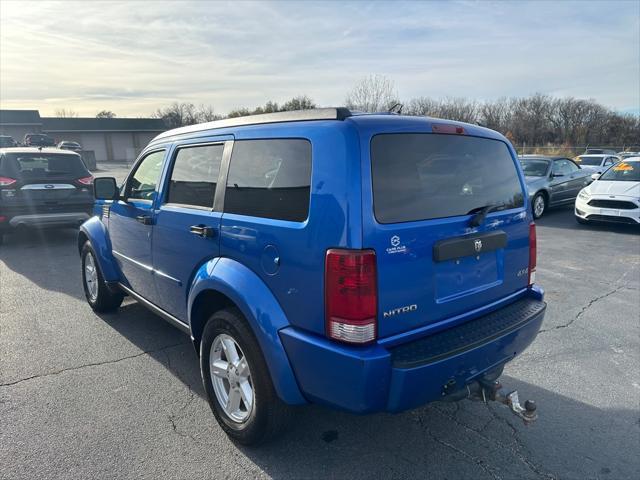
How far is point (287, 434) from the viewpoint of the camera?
2.88 meters

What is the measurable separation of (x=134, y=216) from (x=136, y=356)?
1.26 m

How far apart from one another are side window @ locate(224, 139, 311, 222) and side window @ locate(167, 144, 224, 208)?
0.72ft

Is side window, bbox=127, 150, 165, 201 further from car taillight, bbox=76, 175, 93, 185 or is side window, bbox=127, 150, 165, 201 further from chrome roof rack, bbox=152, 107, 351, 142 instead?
car taillight, bbox=76, 175, 93, 185

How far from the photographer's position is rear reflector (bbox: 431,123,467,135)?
2522 mm

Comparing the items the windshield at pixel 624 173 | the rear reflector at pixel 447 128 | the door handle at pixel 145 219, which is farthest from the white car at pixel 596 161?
the door handle at pixel 145 219

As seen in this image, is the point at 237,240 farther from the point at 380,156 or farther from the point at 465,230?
the point at 465,230

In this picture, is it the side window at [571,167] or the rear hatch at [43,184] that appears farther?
the side window at [571,167]

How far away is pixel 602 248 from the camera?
8352mm

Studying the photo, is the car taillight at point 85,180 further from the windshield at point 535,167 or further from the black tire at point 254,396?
the windshield at point 535,167

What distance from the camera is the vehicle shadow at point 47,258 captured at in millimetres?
6137

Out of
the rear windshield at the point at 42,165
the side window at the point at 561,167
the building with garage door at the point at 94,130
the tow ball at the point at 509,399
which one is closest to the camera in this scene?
the tow ball at the point at 509,399

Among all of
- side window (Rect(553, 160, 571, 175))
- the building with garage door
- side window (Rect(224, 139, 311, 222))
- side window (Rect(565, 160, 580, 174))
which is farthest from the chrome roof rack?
the building with garage door

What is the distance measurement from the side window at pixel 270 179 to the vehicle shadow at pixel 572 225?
995 cm

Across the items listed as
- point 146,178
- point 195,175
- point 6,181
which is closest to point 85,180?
point 6,181
